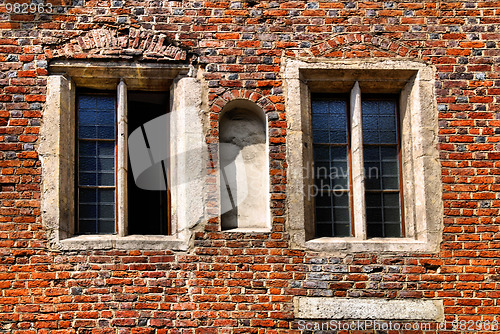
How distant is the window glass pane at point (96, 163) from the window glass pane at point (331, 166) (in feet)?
6.55

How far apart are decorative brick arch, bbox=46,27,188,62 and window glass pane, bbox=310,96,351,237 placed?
4.95 feet

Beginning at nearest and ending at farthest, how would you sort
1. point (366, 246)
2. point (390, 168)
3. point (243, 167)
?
point (366, 246) → point (243, 167) → point (390, 168)

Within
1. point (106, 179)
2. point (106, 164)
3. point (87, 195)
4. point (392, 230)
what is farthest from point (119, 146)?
point (392, 230)

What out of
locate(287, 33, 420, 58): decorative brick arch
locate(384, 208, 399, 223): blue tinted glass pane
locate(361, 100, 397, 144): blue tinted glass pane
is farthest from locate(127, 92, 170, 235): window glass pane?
locate(384, 208, 399, 223): blue tinted glass pane

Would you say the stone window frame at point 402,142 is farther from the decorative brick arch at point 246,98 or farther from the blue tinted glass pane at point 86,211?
the blue tinted glass pane at point 86,211

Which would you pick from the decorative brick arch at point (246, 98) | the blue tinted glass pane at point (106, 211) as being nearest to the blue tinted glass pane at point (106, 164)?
the blue tinted glass pane at point (106, 211)

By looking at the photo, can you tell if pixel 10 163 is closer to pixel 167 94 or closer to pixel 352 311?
pixel 167 94

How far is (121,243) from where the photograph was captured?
21.1 feet

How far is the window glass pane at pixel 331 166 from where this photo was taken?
6809mm

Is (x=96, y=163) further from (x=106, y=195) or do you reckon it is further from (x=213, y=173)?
(x=213, y=173)

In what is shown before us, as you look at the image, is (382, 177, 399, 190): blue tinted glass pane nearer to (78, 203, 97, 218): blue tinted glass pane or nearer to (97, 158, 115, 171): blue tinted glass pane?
(97, 158, 115, 171): blue tinted glass pane

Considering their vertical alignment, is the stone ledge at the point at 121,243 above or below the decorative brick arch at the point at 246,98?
below

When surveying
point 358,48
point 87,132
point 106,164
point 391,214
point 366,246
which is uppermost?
point 358,48

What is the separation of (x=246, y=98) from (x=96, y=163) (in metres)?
1.59
